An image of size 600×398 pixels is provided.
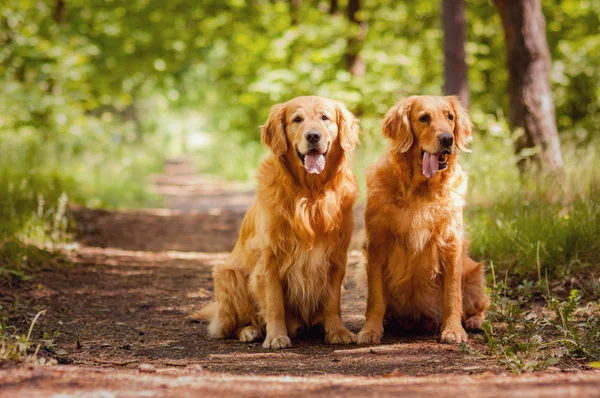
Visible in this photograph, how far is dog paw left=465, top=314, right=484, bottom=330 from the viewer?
429cm

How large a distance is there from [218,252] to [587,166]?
4135 mm

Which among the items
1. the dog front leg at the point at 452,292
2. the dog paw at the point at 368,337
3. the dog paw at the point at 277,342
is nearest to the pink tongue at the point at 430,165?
the dog front leg at the point at 452,292

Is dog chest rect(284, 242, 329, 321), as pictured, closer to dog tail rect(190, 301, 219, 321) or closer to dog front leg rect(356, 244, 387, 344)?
dog front leg rect(356, 244, 387, 344)

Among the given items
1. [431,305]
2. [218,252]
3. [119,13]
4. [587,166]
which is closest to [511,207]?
[587,166]

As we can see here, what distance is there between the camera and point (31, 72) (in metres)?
11.2

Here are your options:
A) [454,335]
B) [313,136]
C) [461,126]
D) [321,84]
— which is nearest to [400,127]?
[461,126]

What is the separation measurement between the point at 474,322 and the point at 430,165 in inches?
43.6

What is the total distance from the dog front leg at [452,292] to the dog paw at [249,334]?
121 cm

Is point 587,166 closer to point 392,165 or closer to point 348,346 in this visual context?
point 392,165

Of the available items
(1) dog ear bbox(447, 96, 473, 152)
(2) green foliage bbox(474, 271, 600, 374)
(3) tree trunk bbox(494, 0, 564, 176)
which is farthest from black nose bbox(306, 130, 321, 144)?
(3) tree trunk bbox(494, 0, 564, 176)

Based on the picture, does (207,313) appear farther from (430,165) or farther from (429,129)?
(429,129)

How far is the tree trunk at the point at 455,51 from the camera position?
1020 cm

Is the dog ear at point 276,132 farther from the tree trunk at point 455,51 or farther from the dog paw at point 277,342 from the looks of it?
the tree trunk at point 455,51

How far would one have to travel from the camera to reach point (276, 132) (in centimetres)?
422
